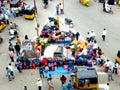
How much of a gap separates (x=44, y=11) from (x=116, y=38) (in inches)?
429

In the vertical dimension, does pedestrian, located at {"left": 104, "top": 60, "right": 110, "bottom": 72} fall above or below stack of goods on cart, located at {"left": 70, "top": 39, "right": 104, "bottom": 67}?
below

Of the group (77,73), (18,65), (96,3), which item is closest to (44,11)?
(96,3)

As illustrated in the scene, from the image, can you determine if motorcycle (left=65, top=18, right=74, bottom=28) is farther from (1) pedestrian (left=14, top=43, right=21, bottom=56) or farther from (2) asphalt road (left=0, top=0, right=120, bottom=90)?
(1) pedestrian (left=14, top=43, right=21, bottom=56)

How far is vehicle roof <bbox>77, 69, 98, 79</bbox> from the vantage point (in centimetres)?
3025

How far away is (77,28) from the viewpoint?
136ft

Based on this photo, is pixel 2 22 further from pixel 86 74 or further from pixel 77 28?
pixel 86 74

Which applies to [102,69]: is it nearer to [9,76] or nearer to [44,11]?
[9,76]

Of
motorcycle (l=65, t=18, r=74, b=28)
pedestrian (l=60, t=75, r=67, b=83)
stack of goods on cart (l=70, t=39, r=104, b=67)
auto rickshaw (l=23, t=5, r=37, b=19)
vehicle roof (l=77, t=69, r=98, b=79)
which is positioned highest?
auto rickshaw (l=23, t=5, r=37, b=19)

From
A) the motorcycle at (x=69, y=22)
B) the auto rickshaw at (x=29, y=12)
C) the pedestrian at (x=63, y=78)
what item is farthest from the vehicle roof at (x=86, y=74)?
the auto rickshaw at (x=29, y=12)

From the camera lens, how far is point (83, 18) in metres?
Answer: 43.9

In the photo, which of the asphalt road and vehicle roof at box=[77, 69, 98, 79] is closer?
vehicle roof at box=[77, 69, 98, 79]

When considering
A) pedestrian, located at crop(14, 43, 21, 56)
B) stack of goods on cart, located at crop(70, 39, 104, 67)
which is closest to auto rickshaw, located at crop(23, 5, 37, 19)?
pedestrian, located at crop(14, 43, 21, 56)

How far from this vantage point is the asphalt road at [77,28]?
32234 mm

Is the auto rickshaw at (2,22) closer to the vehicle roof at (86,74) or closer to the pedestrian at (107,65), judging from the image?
the vehicle roof at (86,74)
